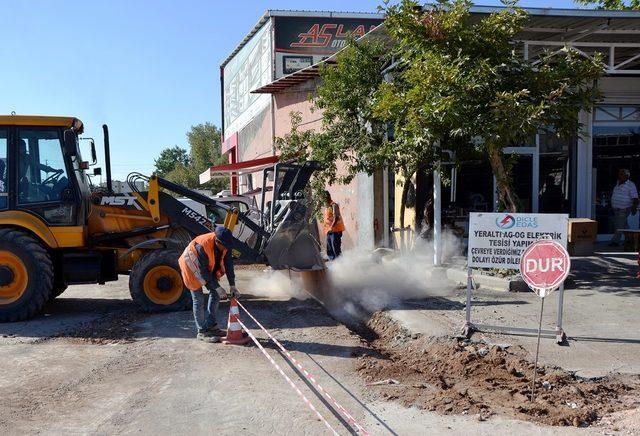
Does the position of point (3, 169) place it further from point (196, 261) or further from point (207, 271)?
point (207, 271)

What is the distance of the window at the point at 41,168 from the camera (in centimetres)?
884

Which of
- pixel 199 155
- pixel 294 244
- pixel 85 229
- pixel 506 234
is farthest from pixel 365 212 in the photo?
pixel 199 155

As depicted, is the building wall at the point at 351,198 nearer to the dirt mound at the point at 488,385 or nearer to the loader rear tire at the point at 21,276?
the loader rear tire at the point at 21,276

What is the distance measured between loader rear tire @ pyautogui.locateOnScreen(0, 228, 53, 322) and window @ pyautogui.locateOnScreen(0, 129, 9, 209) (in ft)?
1.62

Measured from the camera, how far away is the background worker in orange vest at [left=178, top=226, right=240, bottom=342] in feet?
23.7

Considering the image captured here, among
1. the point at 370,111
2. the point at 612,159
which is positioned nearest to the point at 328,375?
the point at 370,111

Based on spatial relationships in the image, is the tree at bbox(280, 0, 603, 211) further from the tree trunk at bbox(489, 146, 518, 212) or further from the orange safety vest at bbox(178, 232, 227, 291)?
the orange safety vest at bbox(178, 232, 227, 291)

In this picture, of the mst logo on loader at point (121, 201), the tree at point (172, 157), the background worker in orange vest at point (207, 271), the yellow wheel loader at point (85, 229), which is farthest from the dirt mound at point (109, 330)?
the tree at point (172, 157)

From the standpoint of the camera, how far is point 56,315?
30.4ft

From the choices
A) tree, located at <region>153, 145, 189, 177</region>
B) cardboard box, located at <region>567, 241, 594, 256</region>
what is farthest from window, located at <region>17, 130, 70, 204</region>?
tree, located at <region>153, 145, 189, 177</region>

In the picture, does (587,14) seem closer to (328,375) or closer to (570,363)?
(570,363)

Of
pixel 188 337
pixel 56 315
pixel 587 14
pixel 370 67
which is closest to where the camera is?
pixel 188 337

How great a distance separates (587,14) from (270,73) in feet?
59.7

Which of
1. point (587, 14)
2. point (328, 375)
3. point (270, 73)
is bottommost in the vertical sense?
point (328, 375)
